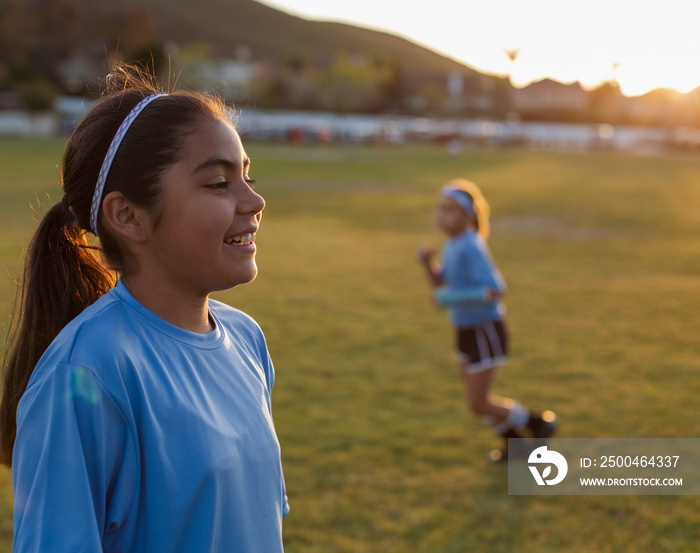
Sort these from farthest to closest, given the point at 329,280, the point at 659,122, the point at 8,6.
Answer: the point at 659,122 < the point at 8,6 < the point at 329,280

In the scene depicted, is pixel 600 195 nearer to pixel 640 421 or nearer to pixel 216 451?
pixel 640 421

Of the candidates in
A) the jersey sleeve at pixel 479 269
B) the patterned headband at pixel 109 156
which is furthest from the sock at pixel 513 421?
the patterned headband at pixel 109 156

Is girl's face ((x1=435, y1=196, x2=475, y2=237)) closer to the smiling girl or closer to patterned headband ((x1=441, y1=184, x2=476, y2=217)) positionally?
patterned headband ((x1=441, y1=184, x2=476, y2=217))

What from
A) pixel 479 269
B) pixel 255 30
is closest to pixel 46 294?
pixel 479 269

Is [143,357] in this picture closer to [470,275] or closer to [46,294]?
[46,294]

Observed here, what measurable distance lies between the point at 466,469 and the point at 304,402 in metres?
1.65

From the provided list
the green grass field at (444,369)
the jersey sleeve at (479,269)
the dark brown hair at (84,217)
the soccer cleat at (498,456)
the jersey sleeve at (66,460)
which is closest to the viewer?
the jersey sleeve at (66,460)

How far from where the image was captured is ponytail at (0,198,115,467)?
65.8 inches

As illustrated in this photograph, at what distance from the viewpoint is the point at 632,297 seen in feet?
34.4

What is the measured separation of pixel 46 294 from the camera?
1.72m

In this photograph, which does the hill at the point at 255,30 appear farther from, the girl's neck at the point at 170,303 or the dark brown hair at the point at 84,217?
the girl's neck at the point at 170,303

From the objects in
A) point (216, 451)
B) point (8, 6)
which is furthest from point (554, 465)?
point (8, 6)

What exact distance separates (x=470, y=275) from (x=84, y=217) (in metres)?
3.71

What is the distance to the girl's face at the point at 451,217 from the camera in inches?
202
